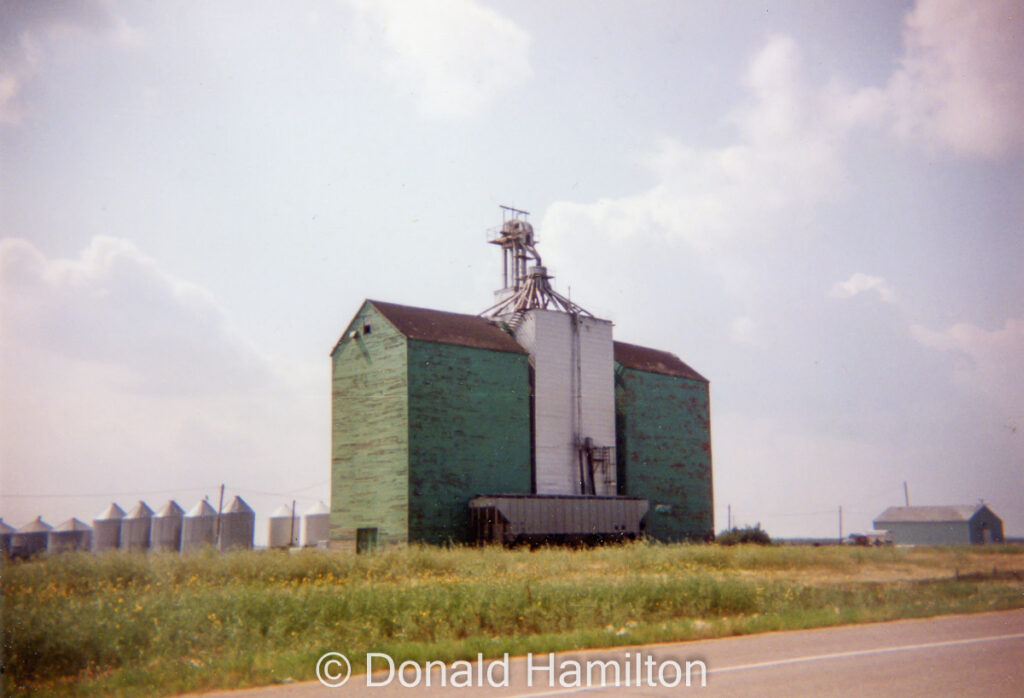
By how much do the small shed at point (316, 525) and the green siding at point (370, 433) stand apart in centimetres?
1849

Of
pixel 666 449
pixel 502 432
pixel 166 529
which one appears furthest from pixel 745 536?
pixel 166 529

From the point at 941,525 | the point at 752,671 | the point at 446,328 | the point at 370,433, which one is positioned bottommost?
the point at 941,525

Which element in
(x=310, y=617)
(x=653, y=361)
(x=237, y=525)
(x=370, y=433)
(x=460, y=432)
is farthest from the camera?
(x=237, y=525)

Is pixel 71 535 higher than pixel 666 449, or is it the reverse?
pixel 666 449

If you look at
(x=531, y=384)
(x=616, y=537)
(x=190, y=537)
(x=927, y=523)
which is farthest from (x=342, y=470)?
(x=927, y=523)

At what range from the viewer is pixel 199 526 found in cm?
5719

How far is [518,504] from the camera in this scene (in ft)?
126

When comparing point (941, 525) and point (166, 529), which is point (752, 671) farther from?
point (941, 525)

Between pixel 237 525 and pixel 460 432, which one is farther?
pixel 237 525

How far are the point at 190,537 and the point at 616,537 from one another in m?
31.7

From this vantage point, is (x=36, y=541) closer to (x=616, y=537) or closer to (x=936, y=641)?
(x=616, y=537)

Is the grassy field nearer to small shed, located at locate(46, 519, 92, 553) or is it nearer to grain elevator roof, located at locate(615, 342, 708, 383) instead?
grain elevator roof, located at locate(615, 342, 708, 383)

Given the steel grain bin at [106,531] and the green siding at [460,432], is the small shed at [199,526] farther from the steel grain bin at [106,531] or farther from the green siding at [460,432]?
the green siding at [460,432]

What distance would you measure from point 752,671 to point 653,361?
1692 inches
